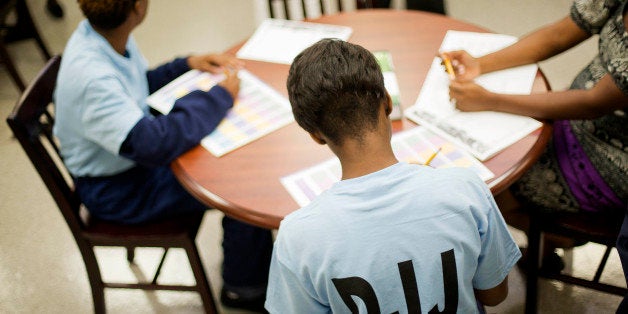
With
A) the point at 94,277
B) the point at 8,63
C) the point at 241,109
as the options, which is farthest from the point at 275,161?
the point at 8,63

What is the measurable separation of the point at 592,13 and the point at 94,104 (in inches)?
54.1

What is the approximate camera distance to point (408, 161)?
1167mm

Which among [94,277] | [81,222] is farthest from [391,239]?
[94,277]

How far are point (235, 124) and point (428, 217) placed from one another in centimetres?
75


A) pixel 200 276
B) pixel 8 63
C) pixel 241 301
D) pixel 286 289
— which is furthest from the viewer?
pixel 8 63

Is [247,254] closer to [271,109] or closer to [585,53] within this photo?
[271,109]

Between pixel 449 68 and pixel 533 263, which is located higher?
pixel 449 68

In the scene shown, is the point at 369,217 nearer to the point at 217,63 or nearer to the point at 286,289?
the point at 286,289

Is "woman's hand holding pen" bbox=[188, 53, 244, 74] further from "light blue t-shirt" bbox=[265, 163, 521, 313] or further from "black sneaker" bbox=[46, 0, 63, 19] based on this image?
"black sneaker" bbox=[46, 0, 63, 19]

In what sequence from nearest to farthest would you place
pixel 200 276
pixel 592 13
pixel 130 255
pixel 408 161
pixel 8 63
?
pixel 408 161, pixel 592 13, pixel 200 276, pixel 130 255, pixel 8 63

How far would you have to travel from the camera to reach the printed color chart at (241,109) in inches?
51.9

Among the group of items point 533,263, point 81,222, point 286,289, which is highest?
point 286,289

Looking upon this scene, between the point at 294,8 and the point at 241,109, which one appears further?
the point at 294,8

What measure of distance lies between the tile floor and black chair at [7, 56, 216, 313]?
32cm
